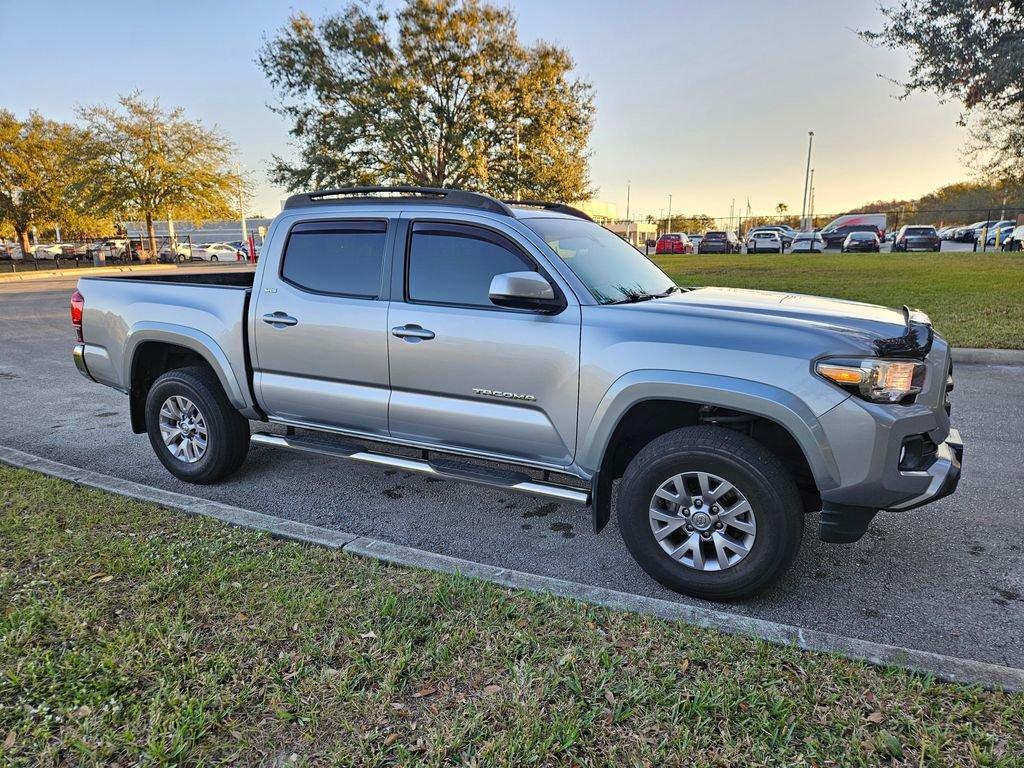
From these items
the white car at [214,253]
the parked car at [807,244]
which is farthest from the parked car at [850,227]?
the white car at [214,253]

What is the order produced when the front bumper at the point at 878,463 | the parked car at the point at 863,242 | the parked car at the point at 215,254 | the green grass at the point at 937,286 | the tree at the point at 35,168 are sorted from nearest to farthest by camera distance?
the front bumper at the point at 878,463 → the green grass at the point at 937,286 → the parked car at the point at 863,242 → the tree at the point at 35,168 → the parked car at the point at 215,254

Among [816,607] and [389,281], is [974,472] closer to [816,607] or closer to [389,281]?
[816,607]

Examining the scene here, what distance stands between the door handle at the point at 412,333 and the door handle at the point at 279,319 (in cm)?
77

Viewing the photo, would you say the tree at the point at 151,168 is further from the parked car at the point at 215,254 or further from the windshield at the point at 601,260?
the windshield at the point at 601,260

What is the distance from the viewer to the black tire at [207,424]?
468cm

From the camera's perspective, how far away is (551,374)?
3.50 metres

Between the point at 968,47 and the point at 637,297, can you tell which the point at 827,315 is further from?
the point at 968,47

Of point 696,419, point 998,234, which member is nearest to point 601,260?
point 696,419

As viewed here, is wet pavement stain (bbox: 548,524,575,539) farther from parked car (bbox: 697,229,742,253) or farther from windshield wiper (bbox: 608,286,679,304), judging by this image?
parked car (bbox: 697,229,742,253)

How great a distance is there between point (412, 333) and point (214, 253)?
170 feet

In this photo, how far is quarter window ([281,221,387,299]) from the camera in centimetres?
416

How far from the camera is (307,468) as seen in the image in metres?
5.27

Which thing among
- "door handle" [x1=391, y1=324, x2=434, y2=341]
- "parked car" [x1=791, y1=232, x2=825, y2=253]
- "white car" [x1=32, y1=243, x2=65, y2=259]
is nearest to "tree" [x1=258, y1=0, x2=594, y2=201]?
"parked car" [x1=791, y1=232, x2=825, y2=253]

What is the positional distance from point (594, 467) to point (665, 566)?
0.59 m
